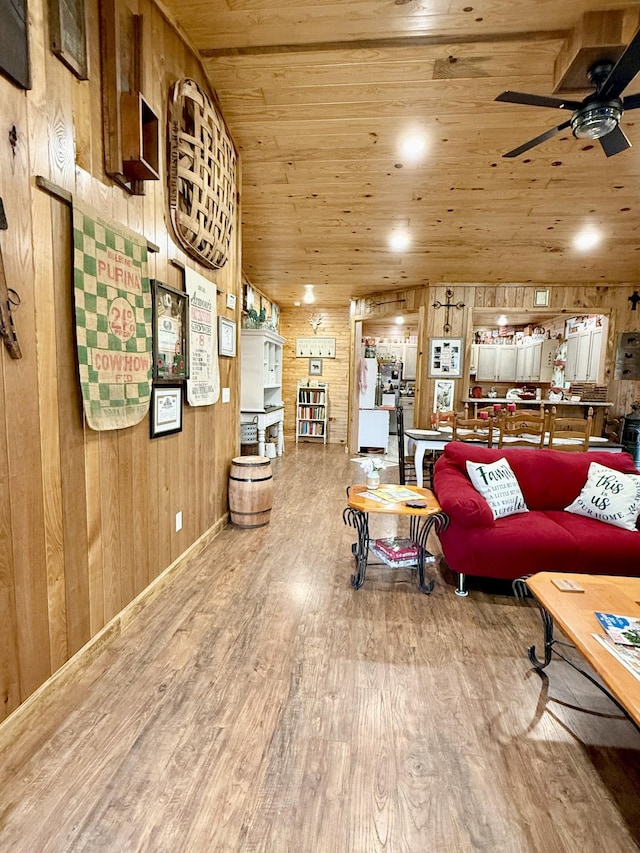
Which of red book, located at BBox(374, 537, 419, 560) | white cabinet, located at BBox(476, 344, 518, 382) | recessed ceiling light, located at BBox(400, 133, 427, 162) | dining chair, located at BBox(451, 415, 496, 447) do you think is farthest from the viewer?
white cabinet, located at BBox(476, 344, 518, 382)

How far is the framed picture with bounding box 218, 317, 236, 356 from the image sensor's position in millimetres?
3139

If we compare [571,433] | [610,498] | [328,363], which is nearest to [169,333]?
[610,498]

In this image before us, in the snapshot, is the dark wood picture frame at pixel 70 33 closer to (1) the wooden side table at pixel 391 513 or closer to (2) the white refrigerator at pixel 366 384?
(1) the wooden side table at pixel 391 513

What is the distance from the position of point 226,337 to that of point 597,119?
8.46 ft

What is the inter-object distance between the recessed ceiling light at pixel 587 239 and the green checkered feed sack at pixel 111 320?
4516 mm

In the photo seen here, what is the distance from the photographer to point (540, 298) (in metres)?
5.76

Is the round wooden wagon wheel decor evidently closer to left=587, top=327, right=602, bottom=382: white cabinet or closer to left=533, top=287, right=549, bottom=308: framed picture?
left=533, top=287, right=549, bottom=308: framed picture

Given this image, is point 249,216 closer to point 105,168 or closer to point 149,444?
point 105,168

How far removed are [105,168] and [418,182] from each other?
8.84 feet

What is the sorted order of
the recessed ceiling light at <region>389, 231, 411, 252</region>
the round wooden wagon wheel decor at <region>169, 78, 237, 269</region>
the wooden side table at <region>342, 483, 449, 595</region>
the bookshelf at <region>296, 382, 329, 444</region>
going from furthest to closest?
the bookshelf at <region>296, 382, 329, 444</region>, the recessed ceiling light at <region>389, 231, 411, 252</region>, the wooden side table at <region>342, 483, 449, 595</region>, the round wooden wagon wheel decor at <region>169, 78, 237, 269</region>

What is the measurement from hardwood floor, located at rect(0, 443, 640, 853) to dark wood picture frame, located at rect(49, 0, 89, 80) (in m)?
2.39

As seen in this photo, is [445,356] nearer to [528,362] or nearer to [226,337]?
[528,362]

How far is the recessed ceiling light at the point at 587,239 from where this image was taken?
4.36 m

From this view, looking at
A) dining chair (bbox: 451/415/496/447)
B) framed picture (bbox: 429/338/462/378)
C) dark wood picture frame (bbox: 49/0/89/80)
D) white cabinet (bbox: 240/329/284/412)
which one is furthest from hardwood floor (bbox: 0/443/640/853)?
framed picture (bbox: 429/338/462/378)
